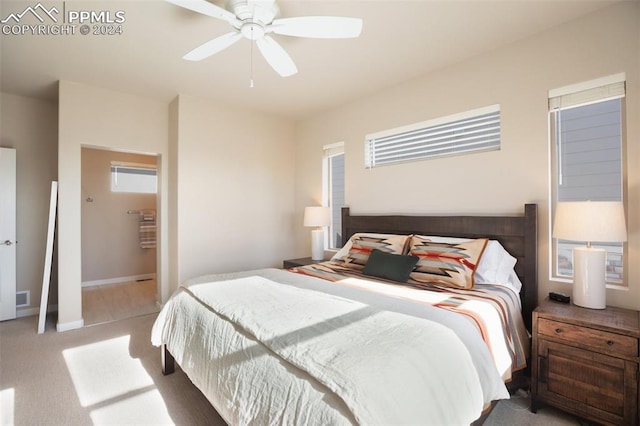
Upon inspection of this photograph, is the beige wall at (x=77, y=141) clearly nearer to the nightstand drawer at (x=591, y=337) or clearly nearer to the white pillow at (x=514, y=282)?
the white pillow at (x=514, y=282)

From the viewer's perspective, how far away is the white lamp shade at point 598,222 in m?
1.84

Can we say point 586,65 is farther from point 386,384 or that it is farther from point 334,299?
point 386,384

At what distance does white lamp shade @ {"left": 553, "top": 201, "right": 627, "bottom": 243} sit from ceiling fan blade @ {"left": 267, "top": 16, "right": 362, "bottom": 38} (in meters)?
1.75

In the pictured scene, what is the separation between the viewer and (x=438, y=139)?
3092 mm

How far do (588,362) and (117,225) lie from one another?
21.0 ft

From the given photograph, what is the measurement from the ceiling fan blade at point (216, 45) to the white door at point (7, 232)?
3.06 meters

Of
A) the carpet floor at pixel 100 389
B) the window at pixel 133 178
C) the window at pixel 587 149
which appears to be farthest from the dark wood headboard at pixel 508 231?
the window at pixel 133 178

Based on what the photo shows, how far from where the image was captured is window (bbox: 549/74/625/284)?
2.12 metres

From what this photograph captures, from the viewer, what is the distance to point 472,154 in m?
2.79

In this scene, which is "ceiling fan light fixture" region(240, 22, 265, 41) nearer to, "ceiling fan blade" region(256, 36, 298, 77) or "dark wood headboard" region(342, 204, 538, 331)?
"ceiling fan blade" region(256, 36, 298, 77)

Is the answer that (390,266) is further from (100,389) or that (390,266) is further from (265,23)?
(100,389)

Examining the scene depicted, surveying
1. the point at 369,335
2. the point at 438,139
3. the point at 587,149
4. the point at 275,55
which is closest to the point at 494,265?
the point at 587,149

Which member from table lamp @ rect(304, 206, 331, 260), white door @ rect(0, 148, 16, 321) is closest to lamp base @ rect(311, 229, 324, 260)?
table lamp @ rect(304, 206, 331, 260)

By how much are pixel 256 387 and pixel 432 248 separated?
6.08 ft
